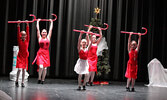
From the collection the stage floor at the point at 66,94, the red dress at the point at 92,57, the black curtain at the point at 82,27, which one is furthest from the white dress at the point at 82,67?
the black curtain at the point at 82,27

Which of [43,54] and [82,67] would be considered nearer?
[82,67]

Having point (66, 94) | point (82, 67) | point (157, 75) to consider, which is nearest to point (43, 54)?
point (82, 67)

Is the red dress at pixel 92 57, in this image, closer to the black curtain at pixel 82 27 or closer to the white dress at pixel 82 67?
the white dress at pixel 82 67

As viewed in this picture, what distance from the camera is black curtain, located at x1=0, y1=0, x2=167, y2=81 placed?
896 cm

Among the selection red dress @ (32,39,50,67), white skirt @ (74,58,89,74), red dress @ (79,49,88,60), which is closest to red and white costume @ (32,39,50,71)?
red dress @ (32,39,50,67)

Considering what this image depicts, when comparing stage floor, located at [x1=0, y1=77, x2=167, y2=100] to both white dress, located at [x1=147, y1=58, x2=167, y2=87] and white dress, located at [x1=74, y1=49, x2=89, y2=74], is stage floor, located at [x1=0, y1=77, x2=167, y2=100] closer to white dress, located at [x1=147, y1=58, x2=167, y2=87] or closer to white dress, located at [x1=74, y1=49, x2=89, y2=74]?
white dress, located at [x1=74, y1=49, x2=89, y2=74]

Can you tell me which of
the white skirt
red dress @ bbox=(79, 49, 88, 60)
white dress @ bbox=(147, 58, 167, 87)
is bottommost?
white dress @ bbox=(147, 58, 167, 87)

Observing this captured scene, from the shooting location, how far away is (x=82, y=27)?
365 inches

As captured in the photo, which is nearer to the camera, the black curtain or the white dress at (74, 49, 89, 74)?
the white dress at (74, 49, 89, 74)

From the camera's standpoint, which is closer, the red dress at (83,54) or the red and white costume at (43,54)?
the red dress at (83,54)

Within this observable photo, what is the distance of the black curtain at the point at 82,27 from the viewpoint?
8961 mm

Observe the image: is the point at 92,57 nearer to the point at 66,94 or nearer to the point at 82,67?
the point at 82,67

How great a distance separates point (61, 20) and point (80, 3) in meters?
0.98

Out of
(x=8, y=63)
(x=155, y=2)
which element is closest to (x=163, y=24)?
(x=155, y=2)
